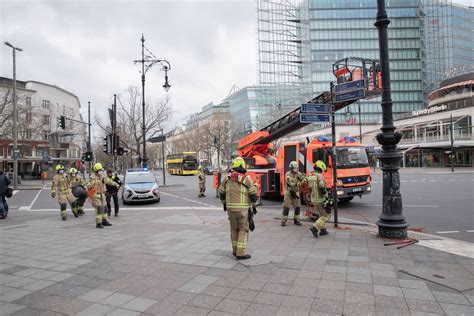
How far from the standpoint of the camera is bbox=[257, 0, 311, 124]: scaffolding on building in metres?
76.9

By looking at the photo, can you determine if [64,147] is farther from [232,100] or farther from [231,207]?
[231,207]

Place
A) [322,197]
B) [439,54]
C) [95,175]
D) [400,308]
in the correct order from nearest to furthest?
[400,308], [322,197], [95,175], [439,54]

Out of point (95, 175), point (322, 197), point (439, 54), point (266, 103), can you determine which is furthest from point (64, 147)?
point (439, 54)

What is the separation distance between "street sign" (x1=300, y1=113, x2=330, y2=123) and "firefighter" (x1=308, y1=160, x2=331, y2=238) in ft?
3.89

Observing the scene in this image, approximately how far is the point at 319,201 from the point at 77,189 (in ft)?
26.7

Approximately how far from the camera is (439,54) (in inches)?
2859

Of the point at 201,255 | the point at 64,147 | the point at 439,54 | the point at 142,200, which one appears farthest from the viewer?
the point at 439,54

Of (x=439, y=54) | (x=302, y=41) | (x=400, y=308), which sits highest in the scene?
(x=302, y=41)

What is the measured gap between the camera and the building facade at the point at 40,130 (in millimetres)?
39438

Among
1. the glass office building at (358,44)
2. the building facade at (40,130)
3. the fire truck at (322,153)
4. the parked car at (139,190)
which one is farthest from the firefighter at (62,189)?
the glass office building at (358,44)

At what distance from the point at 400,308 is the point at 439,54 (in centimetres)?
8324

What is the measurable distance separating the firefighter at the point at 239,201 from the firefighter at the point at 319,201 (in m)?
2.11

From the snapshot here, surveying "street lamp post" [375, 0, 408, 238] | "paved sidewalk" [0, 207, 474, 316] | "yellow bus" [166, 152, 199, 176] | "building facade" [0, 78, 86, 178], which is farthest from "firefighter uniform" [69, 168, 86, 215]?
"yellow bus" [166, 152, 199, 176]

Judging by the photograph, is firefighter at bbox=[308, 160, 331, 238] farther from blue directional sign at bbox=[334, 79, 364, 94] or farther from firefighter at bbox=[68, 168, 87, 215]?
firefighter at bbox=[68, 168, 87, 215]
